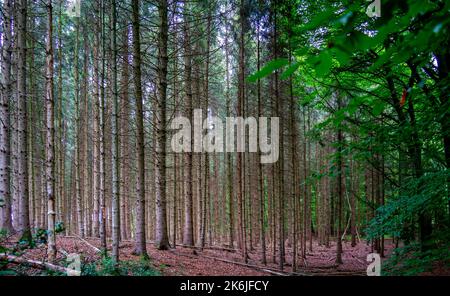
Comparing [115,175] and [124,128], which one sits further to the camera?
[124,128]

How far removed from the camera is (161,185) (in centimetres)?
1076

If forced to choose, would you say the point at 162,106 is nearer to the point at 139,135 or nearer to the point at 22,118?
the point at 139,135

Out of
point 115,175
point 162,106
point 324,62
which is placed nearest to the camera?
point 324,62

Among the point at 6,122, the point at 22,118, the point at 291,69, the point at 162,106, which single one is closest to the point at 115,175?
the point at 162,106

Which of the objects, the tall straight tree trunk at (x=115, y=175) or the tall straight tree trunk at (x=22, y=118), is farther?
the tall straight tree trunk at (x=22, y=118)

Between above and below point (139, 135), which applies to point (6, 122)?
above

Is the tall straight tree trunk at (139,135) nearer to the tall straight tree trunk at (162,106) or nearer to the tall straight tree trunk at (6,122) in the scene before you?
the tall straight tree trunk at (162,106)

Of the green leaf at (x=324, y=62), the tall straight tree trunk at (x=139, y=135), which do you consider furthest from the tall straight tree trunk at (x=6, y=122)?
the green leaf at (x=324, y=62)

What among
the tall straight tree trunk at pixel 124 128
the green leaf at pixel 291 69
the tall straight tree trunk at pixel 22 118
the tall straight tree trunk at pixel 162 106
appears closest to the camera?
the green leaf at pixel 291 69

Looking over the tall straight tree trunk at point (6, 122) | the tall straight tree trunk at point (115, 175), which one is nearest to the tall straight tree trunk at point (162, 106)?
the tall straight tree trunk at point (115, 175)

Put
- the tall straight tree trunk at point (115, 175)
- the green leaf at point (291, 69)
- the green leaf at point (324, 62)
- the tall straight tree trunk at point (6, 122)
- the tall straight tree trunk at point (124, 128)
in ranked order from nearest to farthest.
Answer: the green leaf at point (324, 62)
the green leaf at point (291, 69)
the tall straight tree trunk at point (115, 175)
the tall straight tree trunk at point (6, 122)
the tall straight tree trunk at point (124, 128)

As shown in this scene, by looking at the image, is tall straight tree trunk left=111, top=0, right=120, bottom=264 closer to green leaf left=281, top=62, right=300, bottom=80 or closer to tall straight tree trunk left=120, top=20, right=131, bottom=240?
tall straight tree trunk left=120, top=20, right=131, bottom=240

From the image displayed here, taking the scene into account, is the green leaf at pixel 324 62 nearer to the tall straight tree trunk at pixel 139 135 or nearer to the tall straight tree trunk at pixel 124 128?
the tall straight tree trunk at pixel 139 135
